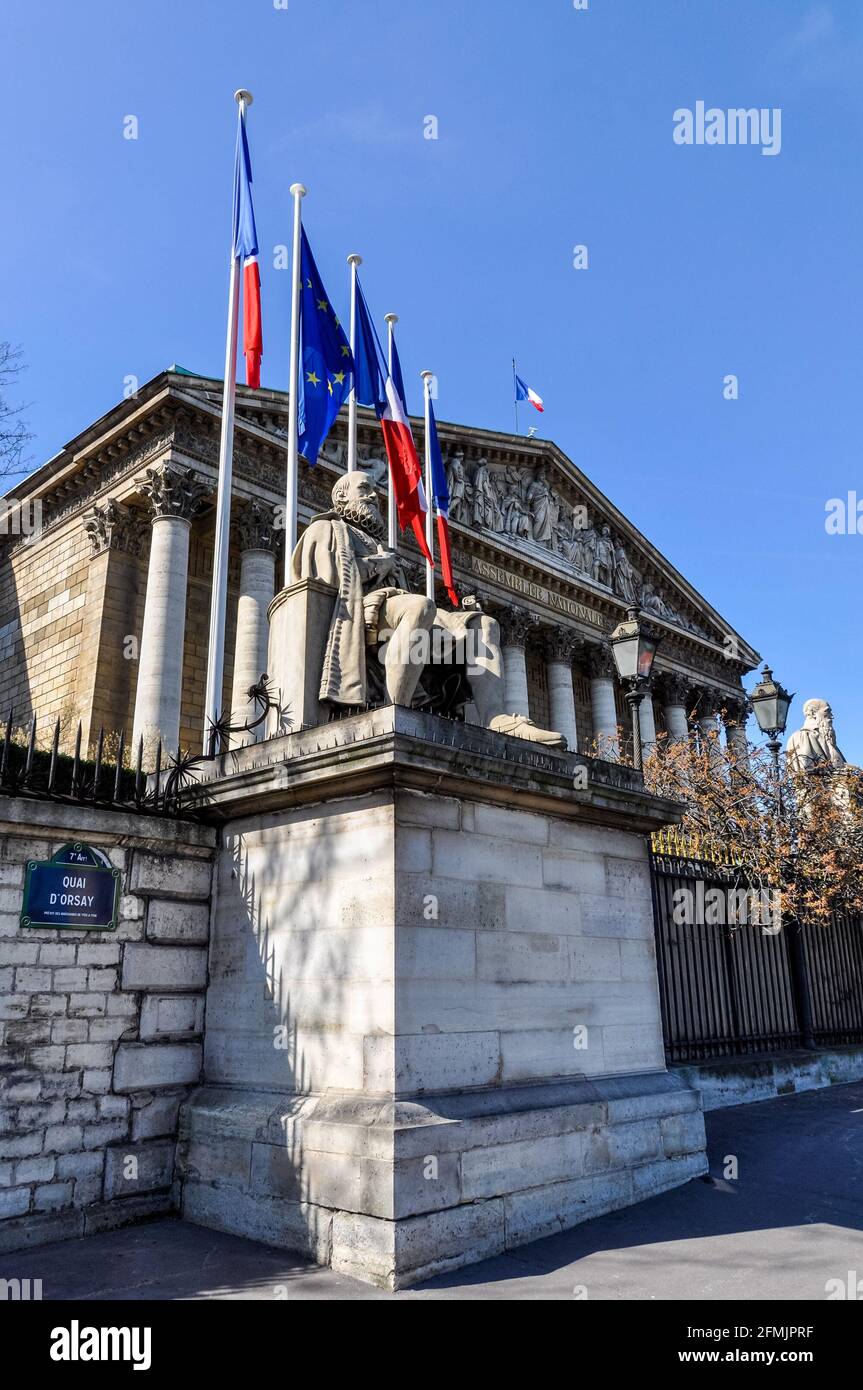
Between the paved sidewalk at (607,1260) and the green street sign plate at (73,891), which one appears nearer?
the paved sidewalk at (607,1260)

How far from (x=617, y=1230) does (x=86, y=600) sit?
73.4 feet

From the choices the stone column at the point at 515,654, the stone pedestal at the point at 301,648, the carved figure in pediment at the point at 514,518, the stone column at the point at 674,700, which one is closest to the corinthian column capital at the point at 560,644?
the stone column at the point at 515,654

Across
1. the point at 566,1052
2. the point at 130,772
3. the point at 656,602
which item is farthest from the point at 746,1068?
the point at 656,602

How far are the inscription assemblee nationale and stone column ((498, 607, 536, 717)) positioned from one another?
0.96 metres

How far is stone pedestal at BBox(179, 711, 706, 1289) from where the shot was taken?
5715 millimetres

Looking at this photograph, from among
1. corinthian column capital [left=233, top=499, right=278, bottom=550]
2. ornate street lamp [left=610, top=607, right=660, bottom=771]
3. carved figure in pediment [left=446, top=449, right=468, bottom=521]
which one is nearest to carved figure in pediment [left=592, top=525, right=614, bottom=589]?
carved figure in pediment [left=446, top=449, right=468, bottom=521]

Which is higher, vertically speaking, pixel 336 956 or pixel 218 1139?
pixel 336 956

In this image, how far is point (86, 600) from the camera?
25.2 m

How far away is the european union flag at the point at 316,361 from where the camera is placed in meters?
14.9

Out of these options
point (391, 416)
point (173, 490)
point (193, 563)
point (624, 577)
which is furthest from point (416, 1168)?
point (624, 577)

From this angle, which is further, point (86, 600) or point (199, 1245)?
point (86, 600)

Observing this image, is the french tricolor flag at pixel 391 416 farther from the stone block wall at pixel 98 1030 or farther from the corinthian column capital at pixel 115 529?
the corinthian column capital at pixel 115 529

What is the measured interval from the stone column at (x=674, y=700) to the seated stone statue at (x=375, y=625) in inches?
1342
